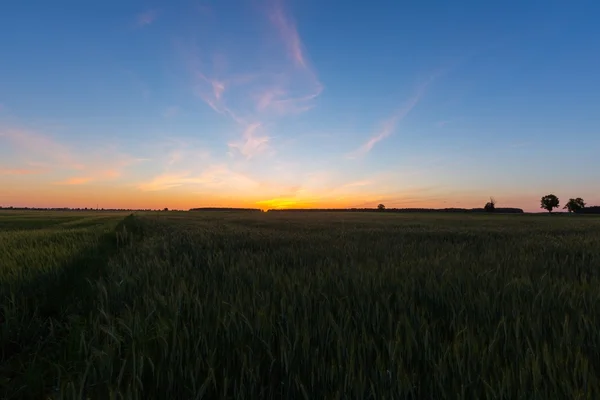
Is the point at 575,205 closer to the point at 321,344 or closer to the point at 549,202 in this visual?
the point at 549,202

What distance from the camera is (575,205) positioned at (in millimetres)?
133125

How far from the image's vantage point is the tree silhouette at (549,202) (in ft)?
436

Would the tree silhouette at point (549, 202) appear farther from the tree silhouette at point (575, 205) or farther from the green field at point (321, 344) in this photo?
the green field at point (321, 344)

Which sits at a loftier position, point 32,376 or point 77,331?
point 77,331

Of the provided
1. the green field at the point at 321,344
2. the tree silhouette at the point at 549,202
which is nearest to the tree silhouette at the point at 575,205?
the tree silhouette at the point at 549,202

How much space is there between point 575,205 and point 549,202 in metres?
10.6

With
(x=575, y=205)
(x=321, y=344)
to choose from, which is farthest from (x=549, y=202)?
(x=321, y=344)

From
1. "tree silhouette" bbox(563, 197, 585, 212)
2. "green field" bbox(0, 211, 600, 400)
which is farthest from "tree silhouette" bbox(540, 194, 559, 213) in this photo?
"green field" bbox(0, 211, 600, 400)

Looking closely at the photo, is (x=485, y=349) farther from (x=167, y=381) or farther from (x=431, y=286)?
(x=167, y=381)

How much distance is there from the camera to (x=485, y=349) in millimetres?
1756

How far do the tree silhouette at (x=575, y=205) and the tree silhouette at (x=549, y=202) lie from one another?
7713 millimetres

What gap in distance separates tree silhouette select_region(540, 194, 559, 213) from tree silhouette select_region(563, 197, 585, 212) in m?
7.71

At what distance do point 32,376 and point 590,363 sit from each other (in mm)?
3559

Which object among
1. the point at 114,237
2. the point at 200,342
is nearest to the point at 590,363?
the point at 200,342
